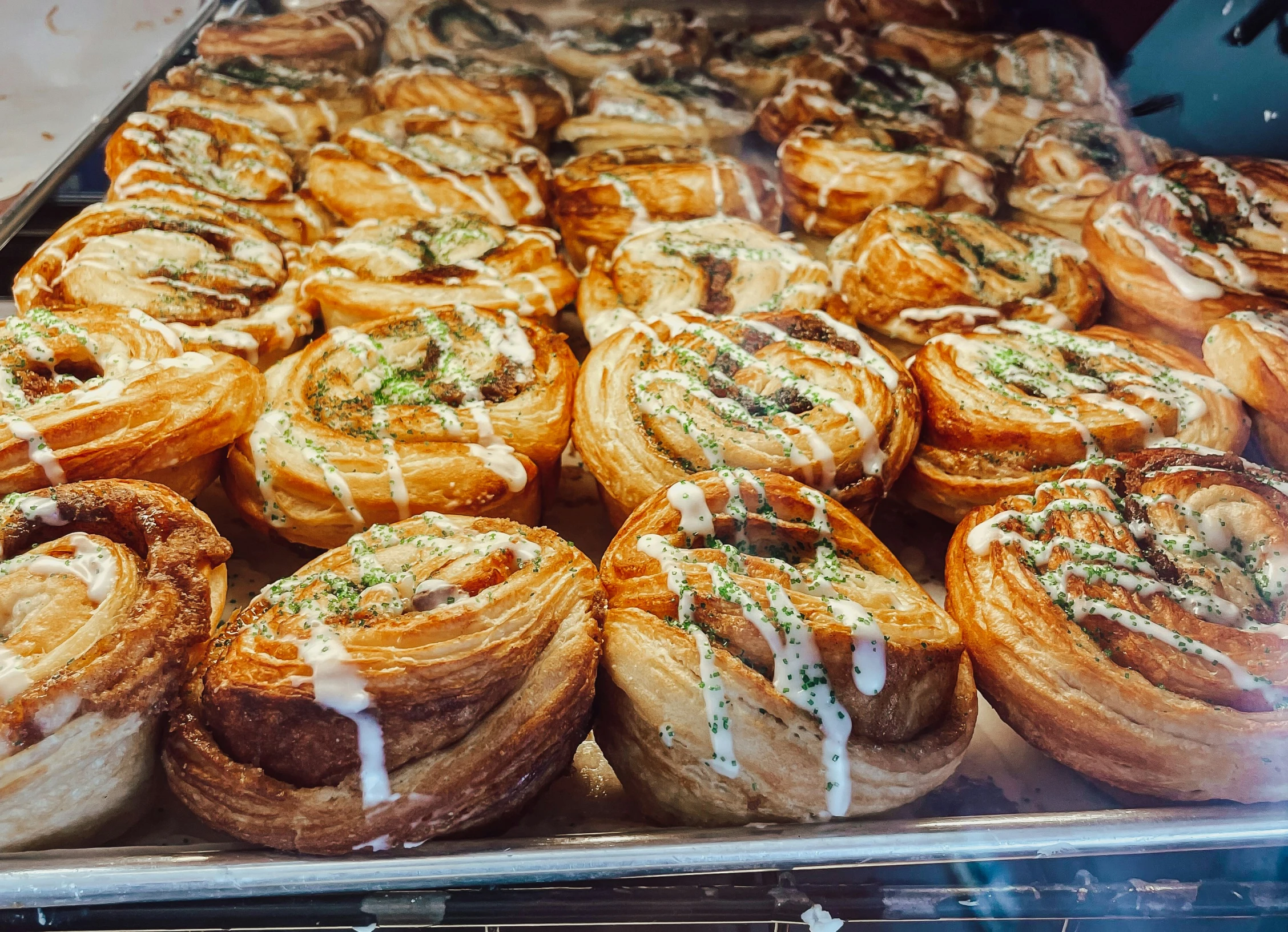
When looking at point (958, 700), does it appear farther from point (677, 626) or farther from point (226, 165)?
point (226, 165)

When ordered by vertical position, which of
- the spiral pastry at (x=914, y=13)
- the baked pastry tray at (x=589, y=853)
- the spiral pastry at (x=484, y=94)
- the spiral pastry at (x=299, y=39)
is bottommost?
the baked pastry tray at (x=589, y=853)

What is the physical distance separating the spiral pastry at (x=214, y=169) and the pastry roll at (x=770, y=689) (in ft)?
8.10

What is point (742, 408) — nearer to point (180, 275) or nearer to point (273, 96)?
point (180, 275)

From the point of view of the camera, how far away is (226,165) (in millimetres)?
3881

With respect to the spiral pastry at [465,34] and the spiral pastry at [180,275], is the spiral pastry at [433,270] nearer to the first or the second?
the spiral pastry at [180,275]

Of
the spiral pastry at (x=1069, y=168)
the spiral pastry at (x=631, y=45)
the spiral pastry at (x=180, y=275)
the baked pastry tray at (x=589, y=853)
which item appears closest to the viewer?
the baked pastry tray at (x=589, y=853)

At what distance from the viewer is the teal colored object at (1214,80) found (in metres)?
2.83

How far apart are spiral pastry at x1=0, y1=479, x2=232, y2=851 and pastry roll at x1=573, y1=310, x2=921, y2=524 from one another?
3.70 feet

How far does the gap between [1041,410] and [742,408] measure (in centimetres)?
93

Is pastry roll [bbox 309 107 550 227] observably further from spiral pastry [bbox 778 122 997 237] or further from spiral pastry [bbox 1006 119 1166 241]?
spiral pastry [bbox 1006 119 1166 241]

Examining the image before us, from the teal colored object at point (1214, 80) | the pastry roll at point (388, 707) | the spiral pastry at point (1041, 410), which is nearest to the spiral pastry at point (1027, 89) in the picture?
the teal colored object at point (1214, 80)

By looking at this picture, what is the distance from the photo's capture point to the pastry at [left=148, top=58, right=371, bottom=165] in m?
4.09

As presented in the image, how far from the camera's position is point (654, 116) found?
14.0ft

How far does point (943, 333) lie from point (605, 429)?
1362 mm
